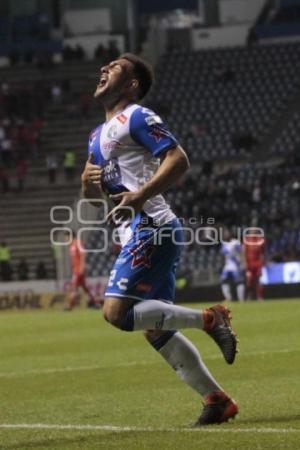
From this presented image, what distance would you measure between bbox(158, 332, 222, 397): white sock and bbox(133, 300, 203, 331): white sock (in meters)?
0.25

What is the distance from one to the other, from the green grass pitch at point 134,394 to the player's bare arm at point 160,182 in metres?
1.40

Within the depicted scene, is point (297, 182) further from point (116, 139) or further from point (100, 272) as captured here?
point (116, 139)

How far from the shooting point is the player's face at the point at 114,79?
7898 mm

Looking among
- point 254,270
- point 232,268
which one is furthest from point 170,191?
point 254,270

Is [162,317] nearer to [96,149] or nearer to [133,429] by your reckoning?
[133,429]

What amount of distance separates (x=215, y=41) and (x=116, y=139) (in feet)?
132

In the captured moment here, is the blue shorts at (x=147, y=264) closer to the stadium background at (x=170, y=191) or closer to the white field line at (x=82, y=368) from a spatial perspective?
the stadium background at (x=170, y=191)

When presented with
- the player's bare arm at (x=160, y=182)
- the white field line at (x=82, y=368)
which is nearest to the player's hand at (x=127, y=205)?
the player's bare arm at (x=160, y=182)

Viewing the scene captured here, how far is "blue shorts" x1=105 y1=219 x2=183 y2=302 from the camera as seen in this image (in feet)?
24.8

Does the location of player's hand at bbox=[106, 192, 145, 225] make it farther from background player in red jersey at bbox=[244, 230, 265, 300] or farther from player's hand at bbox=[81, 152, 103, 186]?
background player in red jersey at bbox=[244, 230, 265, 300]

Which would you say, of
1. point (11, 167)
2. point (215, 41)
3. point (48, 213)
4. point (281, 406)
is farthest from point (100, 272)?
point (281, 406)

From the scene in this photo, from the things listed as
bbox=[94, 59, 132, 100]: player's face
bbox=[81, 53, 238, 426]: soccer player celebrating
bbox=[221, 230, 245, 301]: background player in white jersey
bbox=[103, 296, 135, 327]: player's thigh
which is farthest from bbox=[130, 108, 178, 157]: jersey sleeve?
bbox=[221, 230, 245, 301]: background player in white jersey

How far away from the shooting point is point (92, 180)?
787 centimetres

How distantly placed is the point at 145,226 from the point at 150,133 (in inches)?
23.5
